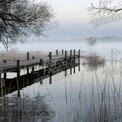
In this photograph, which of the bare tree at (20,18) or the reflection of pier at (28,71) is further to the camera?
the bare tree at (20,18)

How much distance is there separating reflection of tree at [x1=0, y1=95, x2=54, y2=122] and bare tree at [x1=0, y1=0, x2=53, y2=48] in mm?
13864

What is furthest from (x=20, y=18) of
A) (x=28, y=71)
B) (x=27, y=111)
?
(x=27, y=111)

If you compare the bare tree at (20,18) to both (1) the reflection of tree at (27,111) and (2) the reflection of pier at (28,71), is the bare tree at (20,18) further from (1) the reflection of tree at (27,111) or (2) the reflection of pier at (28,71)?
(1) the reflection of tree at (27,111)

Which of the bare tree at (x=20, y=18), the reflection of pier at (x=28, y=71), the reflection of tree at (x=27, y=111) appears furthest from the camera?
the bare tree at (x=20, y=18)

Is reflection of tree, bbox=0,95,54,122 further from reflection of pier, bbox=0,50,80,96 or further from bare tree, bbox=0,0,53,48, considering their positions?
bare tree, bbox=0,0,53,48

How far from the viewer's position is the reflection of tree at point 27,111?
795 centimetres

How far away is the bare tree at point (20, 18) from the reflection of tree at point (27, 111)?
13864 mm

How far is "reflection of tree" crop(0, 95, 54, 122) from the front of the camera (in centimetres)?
795

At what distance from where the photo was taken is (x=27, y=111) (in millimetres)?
9180

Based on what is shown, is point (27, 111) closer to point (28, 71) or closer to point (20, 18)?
point (28, 71)

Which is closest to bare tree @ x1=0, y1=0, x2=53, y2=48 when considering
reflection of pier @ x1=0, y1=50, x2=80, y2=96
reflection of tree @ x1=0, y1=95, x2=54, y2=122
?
reflection of pier @ x1=0, y1=50, x2=80, y2=96

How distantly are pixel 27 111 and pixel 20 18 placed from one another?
54.2ft

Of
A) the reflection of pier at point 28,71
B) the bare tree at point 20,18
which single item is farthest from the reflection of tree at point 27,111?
the bare tree at point 20,18

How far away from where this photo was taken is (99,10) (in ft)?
41.1
